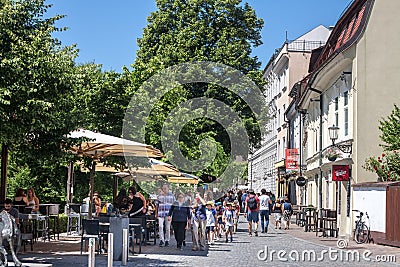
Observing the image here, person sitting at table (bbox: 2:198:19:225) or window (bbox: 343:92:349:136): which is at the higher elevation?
window (bbox: 343:92:349:136)

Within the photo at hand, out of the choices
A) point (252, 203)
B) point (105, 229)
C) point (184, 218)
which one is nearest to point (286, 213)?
point (252, 203)

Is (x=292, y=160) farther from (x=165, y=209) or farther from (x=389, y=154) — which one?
(x=165, y=209)

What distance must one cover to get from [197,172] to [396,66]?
37.6ft

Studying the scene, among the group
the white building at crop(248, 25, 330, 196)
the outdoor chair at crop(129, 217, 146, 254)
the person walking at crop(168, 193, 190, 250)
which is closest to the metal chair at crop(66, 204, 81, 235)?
the outdoor chair at crop(129, 217, 146, 254)

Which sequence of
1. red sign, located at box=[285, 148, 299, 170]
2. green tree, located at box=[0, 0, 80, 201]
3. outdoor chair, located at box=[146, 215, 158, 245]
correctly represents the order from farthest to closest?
red sign, located at box=[285, 148, 299, 170] < outdoor chair, located at box=[146, 215, 158, 245] < green tree, located at box=[0, 0, 80, 201]

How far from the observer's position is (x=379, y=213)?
911 inches

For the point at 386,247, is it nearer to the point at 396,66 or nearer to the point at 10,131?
the point at 396,66

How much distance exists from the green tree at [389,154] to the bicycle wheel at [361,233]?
2178mm

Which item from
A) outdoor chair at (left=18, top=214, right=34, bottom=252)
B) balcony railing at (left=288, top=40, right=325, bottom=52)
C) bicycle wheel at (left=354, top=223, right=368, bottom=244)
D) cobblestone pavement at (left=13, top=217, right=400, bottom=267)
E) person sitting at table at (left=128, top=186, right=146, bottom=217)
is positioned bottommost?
cobblestone pavement at (left=13, top=217, right=400, bottom=267)

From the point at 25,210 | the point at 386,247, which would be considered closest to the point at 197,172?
the point at 386,247

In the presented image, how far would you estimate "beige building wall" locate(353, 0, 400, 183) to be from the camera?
87.8 ft

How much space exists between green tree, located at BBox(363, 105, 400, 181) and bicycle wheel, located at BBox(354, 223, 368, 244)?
2178 millimetres

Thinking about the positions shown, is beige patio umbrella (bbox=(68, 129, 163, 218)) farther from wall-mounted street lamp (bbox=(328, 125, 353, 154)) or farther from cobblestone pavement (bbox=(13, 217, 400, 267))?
wall-mounted street lamp (bbox=(328, 125, 353, 154))

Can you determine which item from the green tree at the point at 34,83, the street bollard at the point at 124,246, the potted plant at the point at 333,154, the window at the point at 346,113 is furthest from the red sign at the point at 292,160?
the street bollard at the point at 124,246
